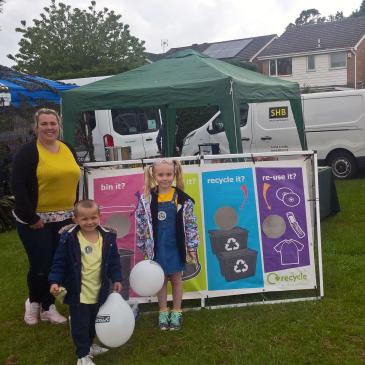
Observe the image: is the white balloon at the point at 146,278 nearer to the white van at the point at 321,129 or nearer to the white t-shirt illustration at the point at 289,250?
the white t-shirt illustration at the point at 289,250

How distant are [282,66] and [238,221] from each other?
1185 inches

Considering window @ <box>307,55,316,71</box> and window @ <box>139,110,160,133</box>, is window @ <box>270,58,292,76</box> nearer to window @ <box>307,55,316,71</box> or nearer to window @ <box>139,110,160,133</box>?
window @ <box>307,55,316,71</box>

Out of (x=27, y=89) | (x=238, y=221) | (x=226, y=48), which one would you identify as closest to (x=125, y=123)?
(x=27, y=89)

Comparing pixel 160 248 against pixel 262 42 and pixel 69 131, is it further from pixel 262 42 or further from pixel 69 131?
pixel 262 42

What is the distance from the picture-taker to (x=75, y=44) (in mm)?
29547

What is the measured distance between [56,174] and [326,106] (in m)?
9.34

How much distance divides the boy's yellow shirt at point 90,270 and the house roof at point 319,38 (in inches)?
1192

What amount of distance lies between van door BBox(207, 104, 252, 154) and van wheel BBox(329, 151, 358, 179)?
2068 millimetres

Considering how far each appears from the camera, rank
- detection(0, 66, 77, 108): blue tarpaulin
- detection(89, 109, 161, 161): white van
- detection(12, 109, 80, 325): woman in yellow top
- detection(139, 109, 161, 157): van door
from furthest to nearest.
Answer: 1. detection(139, 109, 161, 157): van door
2. detection(89, 109, 161, 161): white van
3. detection(0, 66, 77, 108): blue tarpaulin
4. detection(12, 109, 80, 325): woman in yellow top

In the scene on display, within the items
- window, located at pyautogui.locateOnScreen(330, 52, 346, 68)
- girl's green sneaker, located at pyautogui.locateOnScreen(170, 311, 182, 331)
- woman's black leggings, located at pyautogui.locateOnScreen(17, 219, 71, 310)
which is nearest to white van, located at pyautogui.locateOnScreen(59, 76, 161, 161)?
woman's black leggings, located at pyautogui.locateOnScreen(17, 219, 71, 310)

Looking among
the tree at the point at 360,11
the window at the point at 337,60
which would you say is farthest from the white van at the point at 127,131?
the tree at the point at 360,11

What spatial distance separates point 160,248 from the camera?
404 cm

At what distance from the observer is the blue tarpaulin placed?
979cm

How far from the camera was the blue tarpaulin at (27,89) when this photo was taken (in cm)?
979
